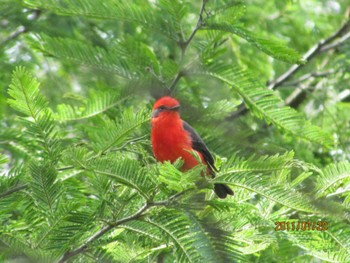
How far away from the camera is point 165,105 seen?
4336mm

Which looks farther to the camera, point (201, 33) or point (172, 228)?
point (201, 33)

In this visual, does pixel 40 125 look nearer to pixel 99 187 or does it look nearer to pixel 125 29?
pixel 99 187

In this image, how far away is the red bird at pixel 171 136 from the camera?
163 inches

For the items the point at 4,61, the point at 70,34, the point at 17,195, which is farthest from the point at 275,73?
the point at 17,195

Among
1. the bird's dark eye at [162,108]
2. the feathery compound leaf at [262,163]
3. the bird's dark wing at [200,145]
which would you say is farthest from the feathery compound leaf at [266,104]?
the feathery compound leaf at [262,163]

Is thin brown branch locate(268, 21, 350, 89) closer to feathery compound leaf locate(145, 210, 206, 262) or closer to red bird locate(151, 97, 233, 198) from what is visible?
red bird locate(151, 97, 233, 198)

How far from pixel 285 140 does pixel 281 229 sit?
2369mm

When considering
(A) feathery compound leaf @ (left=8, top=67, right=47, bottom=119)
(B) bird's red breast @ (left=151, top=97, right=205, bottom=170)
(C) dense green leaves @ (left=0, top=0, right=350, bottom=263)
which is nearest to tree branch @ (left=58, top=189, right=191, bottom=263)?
(C) dense green leaves @ (left=0, top=0, right=350, bottom=263)

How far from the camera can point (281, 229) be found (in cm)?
318
